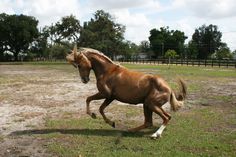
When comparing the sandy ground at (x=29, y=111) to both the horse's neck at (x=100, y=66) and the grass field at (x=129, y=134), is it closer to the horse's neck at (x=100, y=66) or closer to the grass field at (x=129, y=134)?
the grass field at (x=129, y=134)

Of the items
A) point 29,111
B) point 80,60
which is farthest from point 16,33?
point 80,60

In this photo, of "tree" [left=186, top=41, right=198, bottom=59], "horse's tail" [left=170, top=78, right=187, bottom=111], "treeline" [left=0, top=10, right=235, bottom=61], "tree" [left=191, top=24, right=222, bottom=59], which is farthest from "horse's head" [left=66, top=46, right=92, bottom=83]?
"tree" [left=191, top=24, right=222, bottom=59]

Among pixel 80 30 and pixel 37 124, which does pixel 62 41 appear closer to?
pixel 80 30

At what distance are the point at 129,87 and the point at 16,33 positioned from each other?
282ft

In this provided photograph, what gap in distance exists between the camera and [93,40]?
72188 millimetres

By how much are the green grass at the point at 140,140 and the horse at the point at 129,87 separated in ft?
1.28

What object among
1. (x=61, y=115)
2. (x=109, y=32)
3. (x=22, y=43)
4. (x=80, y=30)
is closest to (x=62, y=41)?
(x=80, y=30)

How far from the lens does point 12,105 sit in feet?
44.3

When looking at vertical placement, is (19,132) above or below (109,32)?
below

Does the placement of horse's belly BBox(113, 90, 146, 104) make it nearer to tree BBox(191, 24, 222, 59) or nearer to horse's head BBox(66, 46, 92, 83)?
horse's head BBox(66, 46, 92, 83)

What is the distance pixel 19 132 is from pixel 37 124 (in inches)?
40.3

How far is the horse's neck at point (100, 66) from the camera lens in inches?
365

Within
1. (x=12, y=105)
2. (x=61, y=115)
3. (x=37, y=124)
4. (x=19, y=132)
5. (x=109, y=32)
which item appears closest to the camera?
(x=19, y=132)

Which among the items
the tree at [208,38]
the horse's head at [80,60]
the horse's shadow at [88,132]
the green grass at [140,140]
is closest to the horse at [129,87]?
the horse's head at [80,60]
